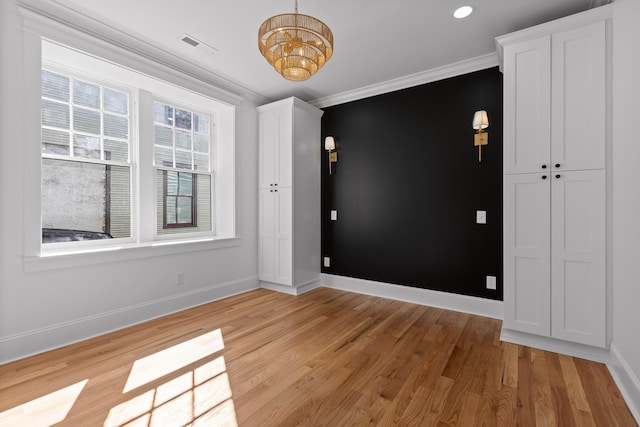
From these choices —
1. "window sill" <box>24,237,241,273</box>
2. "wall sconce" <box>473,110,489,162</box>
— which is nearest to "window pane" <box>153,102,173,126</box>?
"window sill" <box>24,237,241,273</box>

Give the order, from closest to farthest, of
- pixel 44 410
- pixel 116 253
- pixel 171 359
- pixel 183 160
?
1. pixel 44 410
2. pixel 171 359
3. pixel 116 253
4. pixel 183 160

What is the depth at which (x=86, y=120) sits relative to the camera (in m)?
2.83

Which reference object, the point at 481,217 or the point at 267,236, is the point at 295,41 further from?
the point at 267,236

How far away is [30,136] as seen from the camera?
7.42 feet

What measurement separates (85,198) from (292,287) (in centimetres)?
249

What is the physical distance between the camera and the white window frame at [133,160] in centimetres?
226

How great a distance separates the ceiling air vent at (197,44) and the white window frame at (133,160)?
0.45 m

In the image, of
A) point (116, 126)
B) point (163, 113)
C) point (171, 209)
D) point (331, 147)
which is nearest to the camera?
point (116, 126)

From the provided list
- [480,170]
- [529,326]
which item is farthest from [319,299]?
[480,170]

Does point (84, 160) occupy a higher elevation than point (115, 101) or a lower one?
lower

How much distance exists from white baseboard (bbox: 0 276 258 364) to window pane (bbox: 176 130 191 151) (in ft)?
5.90

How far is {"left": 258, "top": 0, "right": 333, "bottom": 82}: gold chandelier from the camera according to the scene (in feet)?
5.87

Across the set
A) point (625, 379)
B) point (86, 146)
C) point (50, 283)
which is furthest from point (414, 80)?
point (50, 283)

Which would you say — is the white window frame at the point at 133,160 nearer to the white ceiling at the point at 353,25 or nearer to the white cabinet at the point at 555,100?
the white ceiling at the point at 353,25
